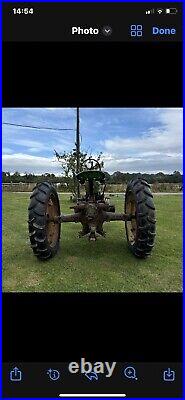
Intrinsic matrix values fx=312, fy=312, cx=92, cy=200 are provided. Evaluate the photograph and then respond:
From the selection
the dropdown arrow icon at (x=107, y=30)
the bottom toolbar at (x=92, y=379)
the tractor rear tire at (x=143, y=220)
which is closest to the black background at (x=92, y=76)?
the dropdown arrow icon at (x=107, y=30)

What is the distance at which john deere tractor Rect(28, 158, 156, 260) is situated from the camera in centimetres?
371

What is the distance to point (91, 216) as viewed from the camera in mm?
4172

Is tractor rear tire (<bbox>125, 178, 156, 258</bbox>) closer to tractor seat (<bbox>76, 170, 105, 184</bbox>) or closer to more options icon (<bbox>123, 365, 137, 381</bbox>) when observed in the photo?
tractor seat (<bbox>76, 170, 105, 184</bbox>)

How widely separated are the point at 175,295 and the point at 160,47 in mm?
1460

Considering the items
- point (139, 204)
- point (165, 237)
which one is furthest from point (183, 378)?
point (165, 237)

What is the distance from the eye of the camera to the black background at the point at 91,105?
1.76 metres

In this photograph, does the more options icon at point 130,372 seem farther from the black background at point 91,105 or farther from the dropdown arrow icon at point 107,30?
the dropdown arrow icon at point 107,30

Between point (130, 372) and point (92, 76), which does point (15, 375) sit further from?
point (92, 76)

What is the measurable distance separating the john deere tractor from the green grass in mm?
189

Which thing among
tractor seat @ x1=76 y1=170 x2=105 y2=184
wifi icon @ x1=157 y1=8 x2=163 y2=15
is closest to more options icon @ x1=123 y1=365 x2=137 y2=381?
wifi icon @ x1=157 y1=8 x2=163 y2=15

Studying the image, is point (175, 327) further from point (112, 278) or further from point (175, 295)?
point (112, 278)

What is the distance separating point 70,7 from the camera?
5.71 feet

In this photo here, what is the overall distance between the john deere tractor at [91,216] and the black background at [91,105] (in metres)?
1.88

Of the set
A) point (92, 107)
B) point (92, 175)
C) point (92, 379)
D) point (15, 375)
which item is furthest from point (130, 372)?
point (92, 175)
